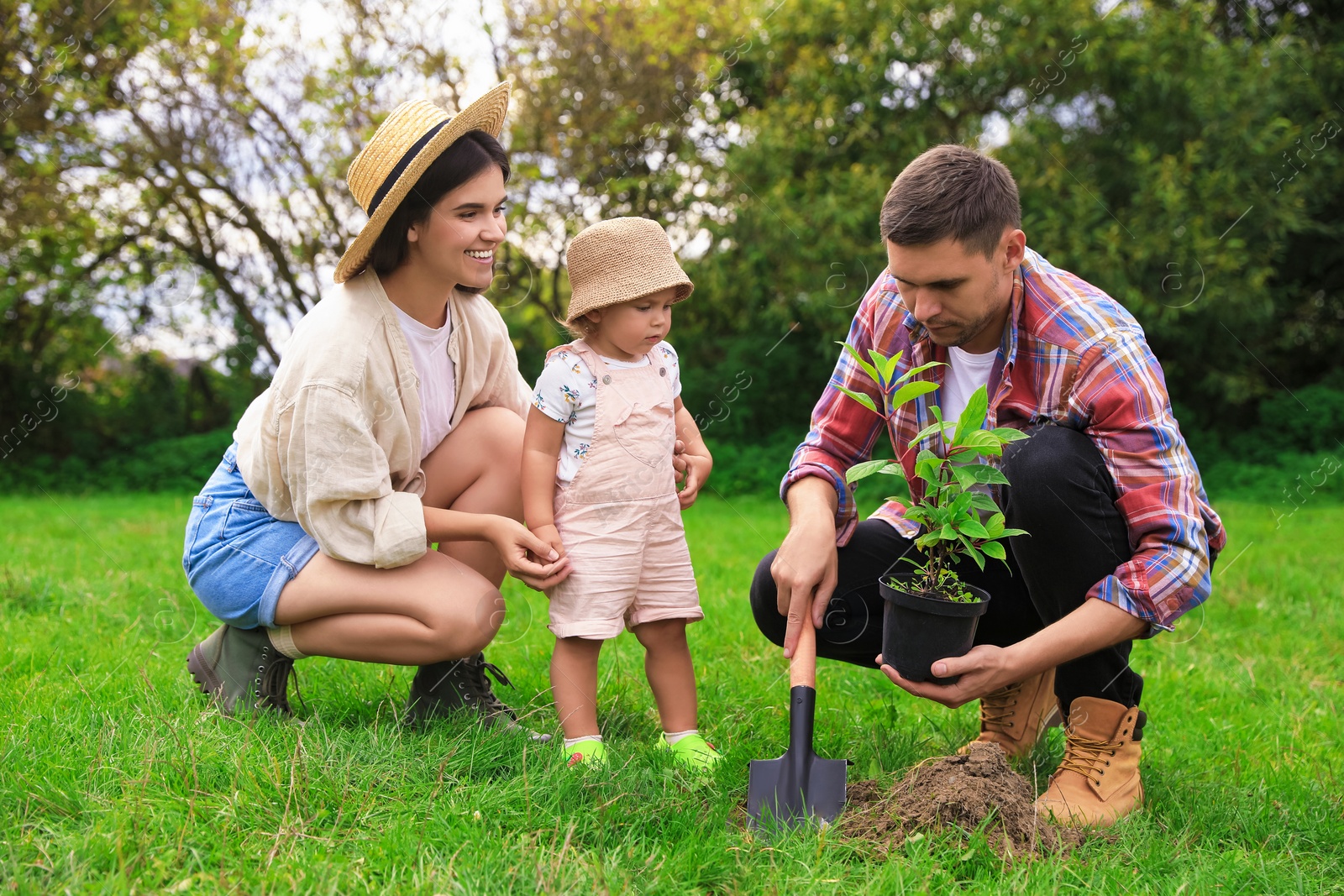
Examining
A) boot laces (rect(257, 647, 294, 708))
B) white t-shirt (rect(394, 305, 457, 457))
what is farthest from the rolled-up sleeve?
boot laces (rect(257, 647, 294, 708))

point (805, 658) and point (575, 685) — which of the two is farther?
point (575, 685)

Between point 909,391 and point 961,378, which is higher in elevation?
point 909,391

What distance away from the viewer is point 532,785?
2164 mm

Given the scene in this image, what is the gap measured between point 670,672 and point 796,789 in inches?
22.3

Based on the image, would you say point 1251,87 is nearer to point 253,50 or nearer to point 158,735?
point 253,50

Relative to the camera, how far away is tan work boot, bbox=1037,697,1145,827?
2.29 metres

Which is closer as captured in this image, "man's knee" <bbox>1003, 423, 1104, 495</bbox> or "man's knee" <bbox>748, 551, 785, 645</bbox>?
"man's knee" <bbox>1003, 423, 1104, 495</bbox>

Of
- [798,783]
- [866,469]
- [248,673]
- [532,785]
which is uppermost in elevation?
[866,469]

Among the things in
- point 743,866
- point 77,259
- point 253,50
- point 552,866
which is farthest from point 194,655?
point 77,259

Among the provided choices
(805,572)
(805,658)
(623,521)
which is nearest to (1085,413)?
(805,572)

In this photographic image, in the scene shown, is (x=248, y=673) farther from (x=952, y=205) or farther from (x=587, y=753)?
(x=952, y=205)

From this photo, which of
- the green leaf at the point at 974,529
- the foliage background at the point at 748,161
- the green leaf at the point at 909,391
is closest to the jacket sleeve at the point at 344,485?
the green leaf at the point at 909,391

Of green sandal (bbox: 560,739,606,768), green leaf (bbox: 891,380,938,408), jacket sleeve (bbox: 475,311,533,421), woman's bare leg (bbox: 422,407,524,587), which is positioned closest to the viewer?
green leaf (bbox: 891,380,938,408)

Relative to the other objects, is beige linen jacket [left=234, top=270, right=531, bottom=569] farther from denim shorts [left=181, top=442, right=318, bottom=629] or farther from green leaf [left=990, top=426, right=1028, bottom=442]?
green leaf [left=990, top=426, right=1028, bottom=442]
